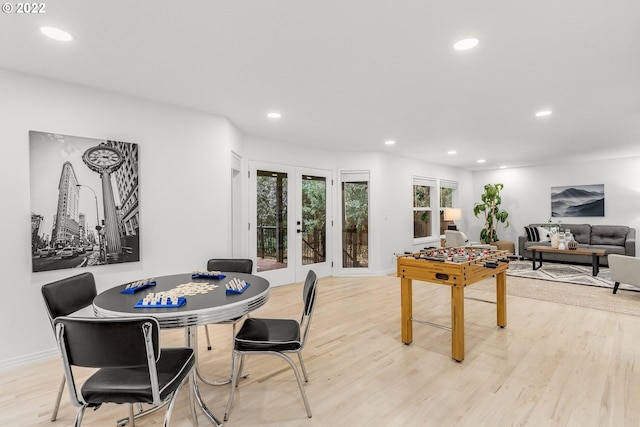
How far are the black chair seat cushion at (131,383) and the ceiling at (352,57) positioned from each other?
1.99 metres

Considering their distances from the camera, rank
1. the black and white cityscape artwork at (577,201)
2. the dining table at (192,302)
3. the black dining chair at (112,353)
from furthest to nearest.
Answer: the black and white cityscape artwork at (577,201) → the dining table at (192,302) → the black dining chair at (112,353)

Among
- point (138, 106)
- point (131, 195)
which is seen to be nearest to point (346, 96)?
point (138, 106)

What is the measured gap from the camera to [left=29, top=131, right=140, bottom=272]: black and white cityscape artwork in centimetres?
282

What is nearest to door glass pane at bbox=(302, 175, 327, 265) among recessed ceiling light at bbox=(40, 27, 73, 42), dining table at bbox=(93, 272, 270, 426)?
dining table at bbox=(93, 272, 270, 426)

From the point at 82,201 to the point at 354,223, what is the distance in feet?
14.7

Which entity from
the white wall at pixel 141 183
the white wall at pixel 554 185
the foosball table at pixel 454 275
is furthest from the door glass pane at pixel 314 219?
the white wall at pixel 554 185

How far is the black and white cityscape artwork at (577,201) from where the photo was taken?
778 cm

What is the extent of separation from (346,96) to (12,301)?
3455mm

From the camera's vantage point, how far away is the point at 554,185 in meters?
8.37

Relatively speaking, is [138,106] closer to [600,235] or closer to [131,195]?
[131,195]

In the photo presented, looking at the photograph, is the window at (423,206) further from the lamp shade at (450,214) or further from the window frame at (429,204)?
the lamp shade at (450,214)

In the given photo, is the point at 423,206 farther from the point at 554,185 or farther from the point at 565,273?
the point at 554,185

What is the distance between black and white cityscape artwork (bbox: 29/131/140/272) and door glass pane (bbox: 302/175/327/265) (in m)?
3.00

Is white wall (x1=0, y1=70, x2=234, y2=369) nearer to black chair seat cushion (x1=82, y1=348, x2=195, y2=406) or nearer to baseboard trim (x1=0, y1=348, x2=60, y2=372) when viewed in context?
baseboard trim (x1=0, y1=348, x2=60, y2=372)
